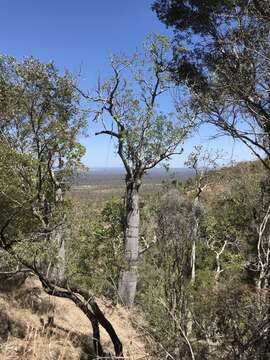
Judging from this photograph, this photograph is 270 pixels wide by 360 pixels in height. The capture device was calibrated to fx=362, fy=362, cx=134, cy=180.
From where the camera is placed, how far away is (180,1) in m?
5.70

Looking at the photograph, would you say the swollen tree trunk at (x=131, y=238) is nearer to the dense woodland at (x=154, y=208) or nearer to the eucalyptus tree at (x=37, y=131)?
the dense woodland at (x=154, y=208)

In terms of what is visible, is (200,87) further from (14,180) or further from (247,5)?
(14,180)

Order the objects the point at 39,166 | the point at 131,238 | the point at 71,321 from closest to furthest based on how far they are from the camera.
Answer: the point at 39,166, the point at 71,321, the point at 131,238

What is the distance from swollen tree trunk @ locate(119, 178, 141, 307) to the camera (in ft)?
35.3

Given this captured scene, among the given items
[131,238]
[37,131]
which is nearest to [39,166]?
[37,131]

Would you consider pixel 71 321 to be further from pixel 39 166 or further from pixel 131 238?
pixel 39 166

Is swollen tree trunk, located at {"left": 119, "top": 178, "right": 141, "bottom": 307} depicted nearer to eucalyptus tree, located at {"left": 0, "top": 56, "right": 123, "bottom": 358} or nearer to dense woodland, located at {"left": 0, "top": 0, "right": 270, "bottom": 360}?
dense woodland, located at {"left": 0, "top": 0, "right": 270, "bottom": 360}

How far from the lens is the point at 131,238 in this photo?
11.0 metres

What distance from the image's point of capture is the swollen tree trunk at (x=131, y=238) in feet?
35.3

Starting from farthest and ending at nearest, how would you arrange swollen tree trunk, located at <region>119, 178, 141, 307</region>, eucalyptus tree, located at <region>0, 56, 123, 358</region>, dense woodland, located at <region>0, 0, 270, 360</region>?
swollen tree trunk, located at <region>119, 178, 141, 307</region> → eucalyptus tree, located at <region>0, 56, 123, 358</region> → dense woodland, located at <region>0, 0, 270, 360</region>

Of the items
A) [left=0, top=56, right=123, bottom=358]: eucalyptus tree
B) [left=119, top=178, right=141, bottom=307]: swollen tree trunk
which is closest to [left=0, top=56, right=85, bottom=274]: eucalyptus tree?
[left=0, top=56, right=123, bottom=358]: eucalyptus tree

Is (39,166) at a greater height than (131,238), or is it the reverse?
(39,166)

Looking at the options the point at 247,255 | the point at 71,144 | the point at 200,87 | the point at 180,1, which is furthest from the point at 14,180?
the point at 247,255

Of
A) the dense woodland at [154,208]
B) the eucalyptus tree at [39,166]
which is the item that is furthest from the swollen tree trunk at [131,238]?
the eucalyptus tree at [39,166]
